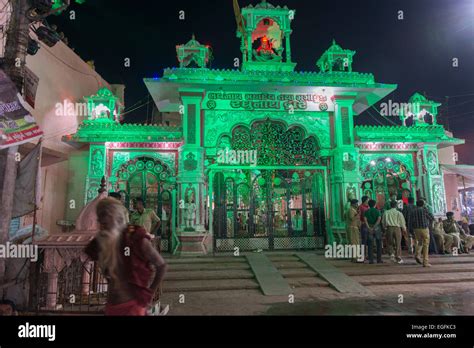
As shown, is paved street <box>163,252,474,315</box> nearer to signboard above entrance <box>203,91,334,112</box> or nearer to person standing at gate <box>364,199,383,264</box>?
person standing at gate <box>364,199,383,264</box>

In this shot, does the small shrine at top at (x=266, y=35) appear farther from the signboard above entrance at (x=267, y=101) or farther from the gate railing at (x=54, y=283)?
the gate railing at (x=54, y=283)

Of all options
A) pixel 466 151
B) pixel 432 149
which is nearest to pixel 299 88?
pixel 432 149

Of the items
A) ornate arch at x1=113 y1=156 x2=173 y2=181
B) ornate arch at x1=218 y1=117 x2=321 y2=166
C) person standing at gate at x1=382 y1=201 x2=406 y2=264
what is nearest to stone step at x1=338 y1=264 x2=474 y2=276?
person standing at gate at x1=382 y1=201 x2=406 y2=264

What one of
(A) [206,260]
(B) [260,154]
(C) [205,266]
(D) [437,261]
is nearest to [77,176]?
(A) [206,260]

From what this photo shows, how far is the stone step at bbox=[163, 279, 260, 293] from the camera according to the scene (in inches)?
244

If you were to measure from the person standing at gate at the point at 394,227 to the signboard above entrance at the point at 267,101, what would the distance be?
4.26 meters

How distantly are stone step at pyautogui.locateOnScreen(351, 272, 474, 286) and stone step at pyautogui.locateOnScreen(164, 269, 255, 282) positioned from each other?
2519mm

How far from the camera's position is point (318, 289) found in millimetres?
6262

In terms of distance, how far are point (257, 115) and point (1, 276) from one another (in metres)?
8.06

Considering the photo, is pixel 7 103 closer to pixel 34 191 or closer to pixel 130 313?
pixel 34 191

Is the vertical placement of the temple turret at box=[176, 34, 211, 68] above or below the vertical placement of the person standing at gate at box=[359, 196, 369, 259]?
above

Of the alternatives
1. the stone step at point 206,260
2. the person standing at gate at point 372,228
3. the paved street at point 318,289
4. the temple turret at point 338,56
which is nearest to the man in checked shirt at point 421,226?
the paved street at point 318,289

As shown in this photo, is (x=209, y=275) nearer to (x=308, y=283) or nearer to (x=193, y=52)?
(x=308, y=283)

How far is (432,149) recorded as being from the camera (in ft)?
35.2
